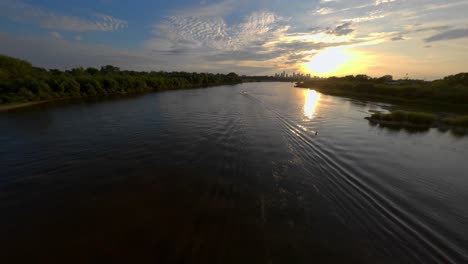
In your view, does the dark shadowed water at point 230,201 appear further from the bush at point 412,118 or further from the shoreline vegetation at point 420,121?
the bush at point 412,118

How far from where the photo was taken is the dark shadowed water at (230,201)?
6.38 m

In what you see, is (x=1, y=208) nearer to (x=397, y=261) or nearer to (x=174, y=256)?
(x=174, y=256)

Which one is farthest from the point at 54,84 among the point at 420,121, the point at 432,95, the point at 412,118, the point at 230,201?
the point at 432,95

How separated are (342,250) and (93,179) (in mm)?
13509

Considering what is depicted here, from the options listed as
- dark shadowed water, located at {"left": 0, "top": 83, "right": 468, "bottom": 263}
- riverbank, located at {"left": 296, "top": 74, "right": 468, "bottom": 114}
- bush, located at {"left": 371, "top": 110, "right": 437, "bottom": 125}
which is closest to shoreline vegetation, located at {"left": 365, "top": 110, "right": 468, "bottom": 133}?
bush, located at {"left": 371, "top": 110, "right": 437, "bottom": 125}

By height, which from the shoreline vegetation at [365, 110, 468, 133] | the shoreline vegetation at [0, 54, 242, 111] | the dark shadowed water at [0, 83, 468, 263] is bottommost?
the dark shadowed water at [0, 83, 468, 263]

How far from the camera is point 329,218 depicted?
7988 millimetres

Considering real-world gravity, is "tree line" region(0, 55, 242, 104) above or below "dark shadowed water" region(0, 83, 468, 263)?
above

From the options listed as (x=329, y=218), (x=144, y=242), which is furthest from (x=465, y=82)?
(x=144, y=242)

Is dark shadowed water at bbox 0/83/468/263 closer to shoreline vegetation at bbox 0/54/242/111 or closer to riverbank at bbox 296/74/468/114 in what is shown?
shoreline vegetation at bbox 0/54/242/111

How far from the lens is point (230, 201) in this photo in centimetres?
884

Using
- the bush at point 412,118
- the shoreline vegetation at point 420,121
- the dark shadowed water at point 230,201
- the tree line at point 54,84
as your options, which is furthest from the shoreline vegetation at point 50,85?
the bush at point 412,118

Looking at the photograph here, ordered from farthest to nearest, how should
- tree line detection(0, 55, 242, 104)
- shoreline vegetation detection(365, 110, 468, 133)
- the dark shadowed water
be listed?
tree line detection(0, 55, 242, 104) < shoreline vegetation detection(365, 110, 468, 133) < the dark shadowed water

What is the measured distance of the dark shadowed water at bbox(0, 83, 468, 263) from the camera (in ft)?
20.9
